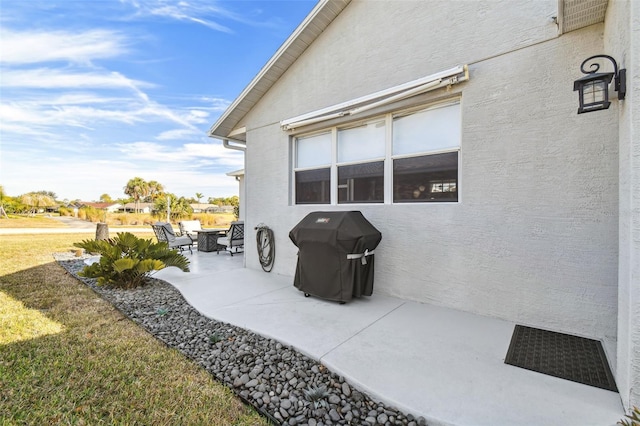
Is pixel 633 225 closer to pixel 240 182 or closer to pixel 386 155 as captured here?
pixel 386 155

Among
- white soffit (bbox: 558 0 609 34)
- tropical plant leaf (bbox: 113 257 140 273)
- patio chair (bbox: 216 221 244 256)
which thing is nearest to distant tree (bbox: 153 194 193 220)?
patio chair (bbox: 216 221 244 256)

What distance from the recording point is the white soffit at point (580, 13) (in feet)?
9.12

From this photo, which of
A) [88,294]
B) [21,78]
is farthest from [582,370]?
[21,78]

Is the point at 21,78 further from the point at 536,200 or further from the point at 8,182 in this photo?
the point at 8,182

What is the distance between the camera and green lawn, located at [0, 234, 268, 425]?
199cm

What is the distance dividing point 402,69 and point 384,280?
341 cm

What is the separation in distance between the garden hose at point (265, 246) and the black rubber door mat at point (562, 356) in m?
4.49

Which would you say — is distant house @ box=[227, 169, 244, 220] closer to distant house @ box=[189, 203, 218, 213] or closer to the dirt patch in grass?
the dirt patch in grass

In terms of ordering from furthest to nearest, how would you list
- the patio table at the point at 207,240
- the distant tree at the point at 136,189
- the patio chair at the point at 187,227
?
the distant tree at the point at 136,189 → the patio chair at the point at 187,227 → the patio table at the point at 207,240

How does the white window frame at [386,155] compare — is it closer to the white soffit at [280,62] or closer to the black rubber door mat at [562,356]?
the white soffit at [280,62]

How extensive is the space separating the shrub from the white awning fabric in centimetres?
364

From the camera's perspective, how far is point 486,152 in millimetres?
3625

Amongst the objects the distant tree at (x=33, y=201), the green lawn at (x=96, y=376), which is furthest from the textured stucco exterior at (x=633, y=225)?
the distant tree at (x=33, y=201)

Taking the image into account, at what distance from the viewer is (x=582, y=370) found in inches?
96.0
